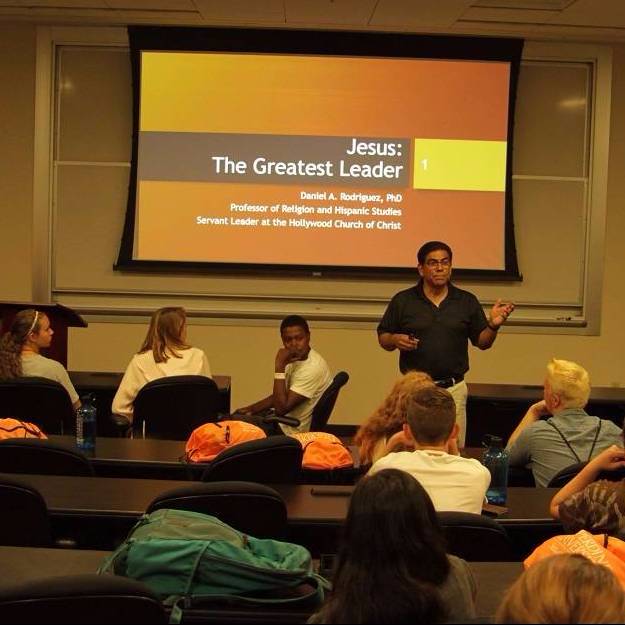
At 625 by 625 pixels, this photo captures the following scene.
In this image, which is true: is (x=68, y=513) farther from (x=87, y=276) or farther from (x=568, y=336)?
→ (x=568, y=336)

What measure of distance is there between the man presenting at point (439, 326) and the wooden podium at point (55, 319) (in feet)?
6.98

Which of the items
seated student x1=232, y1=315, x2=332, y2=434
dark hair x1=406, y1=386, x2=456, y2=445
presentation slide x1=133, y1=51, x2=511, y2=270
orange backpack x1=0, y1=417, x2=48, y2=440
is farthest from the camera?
presentation slide x1=133, y1=51, x2=511, y2=270

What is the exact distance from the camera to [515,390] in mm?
6527

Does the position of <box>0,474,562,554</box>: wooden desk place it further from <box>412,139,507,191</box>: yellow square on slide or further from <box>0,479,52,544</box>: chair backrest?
<box>412,139,507,191</box>: yellow square on slide

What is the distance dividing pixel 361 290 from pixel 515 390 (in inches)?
71.9

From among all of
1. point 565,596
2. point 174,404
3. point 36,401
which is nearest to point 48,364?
point 36,401

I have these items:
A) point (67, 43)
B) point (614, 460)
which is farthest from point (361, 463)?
point (67, 43)

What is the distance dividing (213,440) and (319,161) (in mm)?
4227

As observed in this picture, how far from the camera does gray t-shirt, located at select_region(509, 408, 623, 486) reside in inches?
154

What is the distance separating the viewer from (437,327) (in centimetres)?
553

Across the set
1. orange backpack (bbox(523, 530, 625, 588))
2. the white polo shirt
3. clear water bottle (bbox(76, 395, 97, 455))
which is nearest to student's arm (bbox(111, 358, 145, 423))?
clear water bottle (bbox(76, 395, 97, 455))

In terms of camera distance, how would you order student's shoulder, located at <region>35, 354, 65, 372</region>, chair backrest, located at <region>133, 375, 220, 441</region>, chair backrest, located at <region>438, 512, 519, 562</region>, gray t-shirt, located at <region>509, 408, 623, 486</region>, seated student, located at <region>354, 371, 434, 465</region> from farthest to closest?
student's shoulder, located at <region>35, 354, 65, 372</region>, chair backrest, located at <region>133, 375, 220, 441</region>, gray t-shirt, located at <region>509, 408, 623, 486</region>, seated student, located at <region>354, 371, 434, 465</region>, chair backrest, located at <region>438, 512, 519, 562</region>

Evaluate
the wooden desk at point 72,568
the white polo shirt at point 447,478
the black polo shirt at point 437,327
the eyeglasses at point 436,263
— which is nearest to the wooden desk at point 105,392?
the black polo shirt at point 437,327

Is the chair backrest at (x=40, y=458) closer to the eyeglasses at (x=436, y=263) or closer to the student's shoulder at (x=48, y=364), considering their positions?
the student's shoulder at (x=48, y=364)
